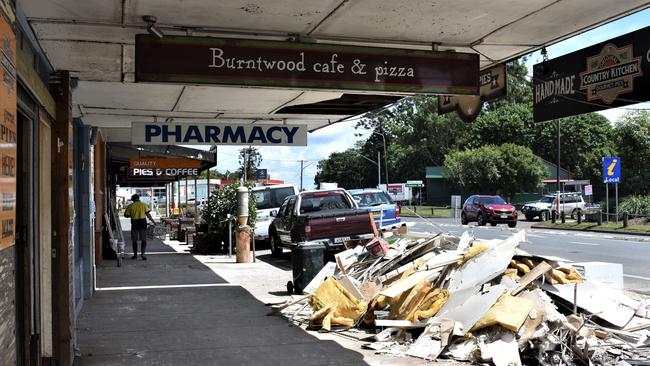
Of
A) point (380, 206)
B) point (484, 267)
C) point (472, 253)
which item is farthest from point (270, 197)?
point (484, 267)

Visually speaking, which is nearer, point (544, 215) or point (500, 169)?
point (544, 215)

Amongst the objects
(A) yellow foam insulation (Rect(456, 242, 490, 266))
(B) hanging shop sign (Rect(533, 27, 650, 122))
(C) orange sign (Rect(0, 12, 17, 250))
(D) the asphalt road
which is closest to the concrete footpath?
(A) yellow foam insulation (Rect(456, 242, 490, 266))

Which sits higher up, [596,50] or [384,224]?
[596,50]

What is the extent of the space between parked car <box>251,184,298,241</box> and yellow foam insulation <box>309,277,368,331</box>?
42.6 ft

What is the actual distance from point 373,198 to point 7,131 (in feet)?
61.5

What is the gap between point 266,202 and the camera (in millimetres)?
23688

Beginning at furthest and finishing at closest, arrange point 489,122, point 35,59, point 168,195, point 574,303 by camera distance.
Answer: point 489,122, point 168,195, point 574,303, point 35,59

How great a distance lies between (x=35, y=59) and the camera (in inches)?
238

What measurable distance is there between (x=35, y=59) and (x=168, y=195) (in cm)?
3934

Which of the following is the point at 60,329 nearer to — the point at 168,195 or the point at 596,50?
the point at 596,50

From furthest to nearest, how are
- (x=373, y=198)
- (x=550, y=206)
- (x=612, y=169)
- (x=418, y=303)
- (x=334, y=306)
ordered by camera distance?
(x=550, y=206) → (x=612, y=169) → (x=373, y=198) → (x=334, y=306) → (x=418, y=303)

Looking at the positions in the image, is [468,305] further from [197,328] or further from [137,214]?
[137,214]

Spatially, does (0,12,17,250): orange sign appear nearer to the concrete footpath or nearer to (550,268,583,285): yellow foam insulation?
the concrete footpath

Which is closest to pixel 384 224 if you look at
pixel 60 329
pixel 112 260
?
pixel 112 260
